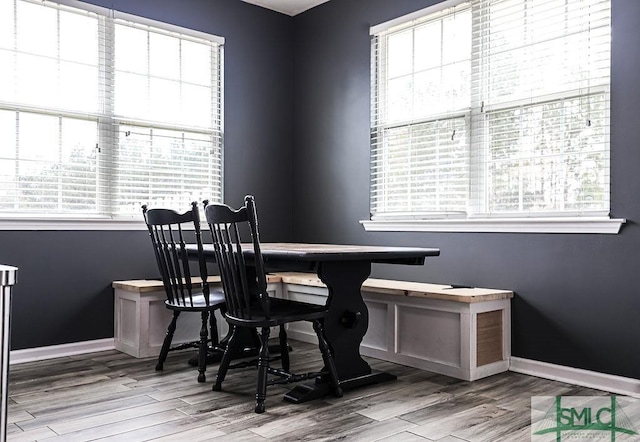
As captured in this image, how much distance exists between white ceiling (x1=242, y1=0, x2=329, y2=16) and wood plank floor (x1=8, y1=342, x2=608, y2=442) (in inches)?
118

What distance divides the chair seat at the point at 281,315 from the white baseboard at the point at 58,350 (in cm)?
156

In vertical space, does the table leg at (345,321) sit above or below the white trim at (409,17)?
below

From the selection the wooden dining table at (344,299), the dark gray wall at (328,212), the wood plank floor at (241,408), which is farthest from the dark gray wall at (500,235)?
the wooden dining table at (344,299)

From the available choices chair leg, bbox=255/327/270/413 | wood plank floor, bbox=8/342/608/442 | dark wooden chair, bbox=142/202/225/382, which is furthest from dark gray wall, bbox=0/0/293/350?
chair leg, bbox=255/327/270/413

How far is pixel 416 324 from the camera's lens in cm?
348

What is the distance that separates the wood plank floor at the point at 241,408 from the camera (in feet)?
7.70

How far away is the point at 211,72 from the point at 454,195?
7.02 ft

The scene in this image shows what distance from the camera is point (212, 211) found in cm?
268

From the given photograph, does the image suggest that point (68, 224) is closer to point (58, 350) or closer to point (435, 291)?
point (58, 350)

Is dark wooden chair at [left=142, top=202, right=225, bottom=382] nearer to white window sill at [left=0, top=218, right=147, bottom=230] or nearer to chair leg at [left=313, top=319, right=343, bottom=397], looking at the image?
chair leg at [left=313, top=319, right=343, bottom=397]

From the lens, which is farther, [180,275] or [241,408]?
[180,275]

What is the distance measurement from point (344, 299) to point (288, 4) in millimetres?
2954

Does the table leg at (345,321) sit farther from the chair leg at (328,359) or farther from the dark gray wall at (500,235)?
the dark gray wall at (500,235)

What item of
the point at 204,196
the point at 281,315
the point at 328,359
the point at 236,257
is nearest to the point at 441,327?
the point at 328,359
